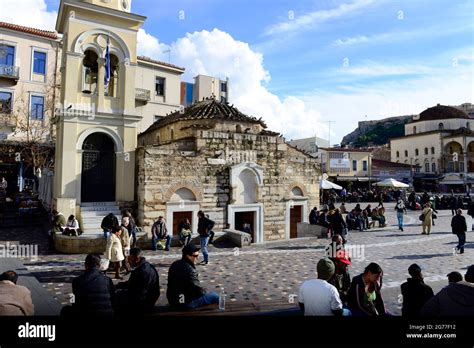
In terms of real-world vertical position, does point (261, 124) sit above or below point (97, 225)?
above

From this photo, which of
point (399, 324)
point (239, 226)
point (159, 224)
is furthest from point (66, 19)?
point (399, 324)

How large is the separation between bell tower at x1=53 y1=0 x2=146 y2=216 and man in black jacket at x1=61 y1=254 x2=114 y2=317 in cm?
1036

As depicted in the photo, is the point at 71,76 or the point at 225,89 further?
the point at 225,89

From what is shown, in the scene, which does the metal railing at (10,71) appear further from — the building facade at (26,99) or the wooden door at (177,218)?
the wooden door at (177,218)

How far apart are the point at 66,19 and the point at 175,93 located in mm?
8395

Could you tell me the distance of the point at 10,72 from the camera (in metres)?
23.0

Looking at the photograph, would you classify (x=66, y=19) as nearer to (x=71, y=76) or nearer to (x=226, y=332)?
(x=71, y=76)

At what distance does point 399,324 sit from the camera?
381cm

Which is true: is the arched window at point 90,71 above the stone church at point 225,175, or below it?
above

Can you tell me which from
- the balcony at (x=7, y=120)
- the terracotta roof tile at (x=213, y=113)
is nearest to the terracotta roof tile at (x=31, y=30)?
the balcony at (x=7, y=120)

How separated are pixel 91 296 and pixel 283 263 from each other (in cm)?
701

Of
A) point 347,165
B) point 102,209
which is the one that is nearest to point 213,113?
point 102,209

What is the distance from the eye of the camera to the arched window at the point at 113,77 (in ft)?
50.7

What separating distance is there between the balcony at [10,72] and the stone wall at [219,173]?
48.3ft
